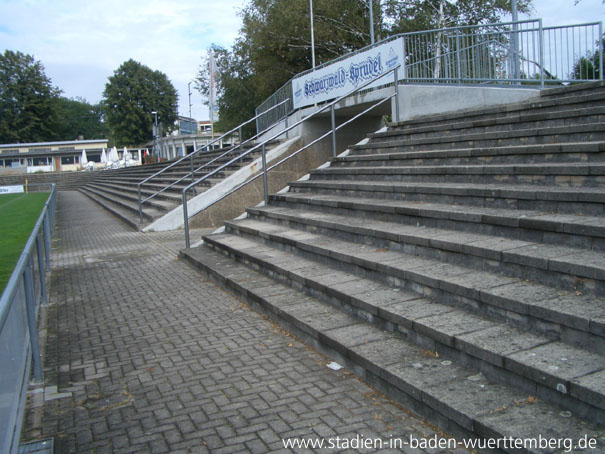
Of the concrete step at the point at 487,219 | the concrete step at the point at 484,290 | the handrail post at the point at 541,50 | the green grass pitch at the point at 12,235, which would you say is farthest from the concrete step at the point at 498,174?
the green grass pitch at the point at 12,235

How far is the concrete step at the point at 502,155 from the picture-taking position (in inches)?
215

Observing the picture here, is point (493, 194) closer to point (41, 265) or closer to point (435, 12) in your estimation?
point (41, 265)

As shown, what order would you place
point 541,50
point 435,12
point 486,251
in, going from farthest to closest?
point 435,12, point 541,50, point 486,251

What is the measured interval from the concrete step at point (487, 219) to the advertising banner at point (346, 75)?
469cm

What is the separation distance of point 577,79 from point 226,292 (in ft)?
25.1

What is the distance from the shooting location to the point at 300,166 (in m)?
14.8

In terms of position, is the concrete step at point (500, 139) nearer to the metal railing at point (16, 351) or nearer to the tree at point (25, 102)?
the metal railing at point (16, 351)

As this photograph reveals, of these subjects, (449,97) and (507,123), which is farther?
(449,97)

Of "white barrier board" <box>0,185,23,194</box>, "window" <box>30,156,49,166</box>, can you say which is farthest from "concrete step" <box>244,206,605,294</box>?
"window" <box>30,156,49,166</box>

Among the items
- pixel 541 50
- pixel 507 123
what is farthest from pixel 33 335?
pixel 541 50

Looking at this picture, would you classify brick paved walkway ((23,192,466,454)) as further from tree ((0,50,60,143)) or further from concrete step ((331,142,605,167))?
tree ((0,50,60,143))

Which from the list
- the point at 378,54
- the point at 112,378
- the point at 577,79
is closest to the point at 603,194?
the point at 112,378

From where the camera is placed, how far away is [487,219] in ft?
16.6

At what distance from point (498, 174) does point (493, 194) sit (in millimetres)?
683
